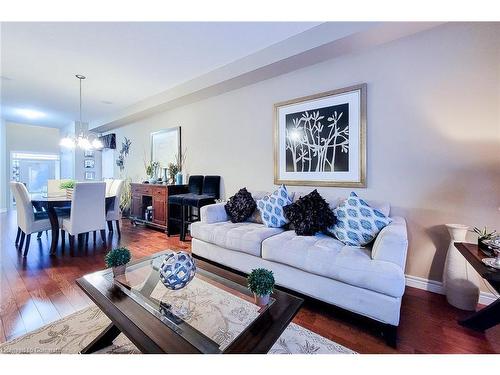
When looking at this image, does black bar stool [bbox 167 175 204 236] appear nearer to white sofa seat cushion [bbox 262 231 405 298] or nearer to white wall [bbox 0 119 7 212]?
white sofa seat cushion [bbox 262 231 405 298]

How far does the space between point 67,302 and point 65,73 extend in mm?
3377

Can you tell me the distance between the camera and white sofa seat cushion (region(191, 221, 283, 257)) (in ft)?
7.30

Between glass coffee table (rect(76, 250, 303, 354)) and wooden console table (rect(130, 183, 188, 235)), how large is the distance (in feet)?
7.98

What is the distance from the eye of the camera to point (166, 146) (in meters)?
4.84

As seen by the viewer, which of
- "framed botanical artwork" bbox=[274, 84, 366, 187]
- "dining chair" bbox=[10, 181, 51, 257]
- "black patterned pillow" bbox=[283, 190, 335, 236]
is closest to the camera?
"black patterned pillow" bbox=[283, 190, 335, 236]

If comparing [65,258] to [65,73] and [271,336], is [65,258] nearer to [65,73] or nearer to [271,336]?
[65,73]

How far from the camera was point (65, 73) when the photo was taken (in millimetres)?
3463

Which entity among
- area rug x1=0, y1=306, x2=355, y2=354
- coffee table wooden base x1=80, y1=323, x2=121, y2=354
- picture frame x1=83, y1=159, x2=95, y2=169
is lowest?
area rug x1=0, y1=306, x2=355, y2=354

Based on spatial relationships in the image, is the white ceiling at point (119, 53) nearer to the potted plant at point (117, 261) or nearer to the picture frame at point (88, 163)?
the potted plant at point (117, 261)

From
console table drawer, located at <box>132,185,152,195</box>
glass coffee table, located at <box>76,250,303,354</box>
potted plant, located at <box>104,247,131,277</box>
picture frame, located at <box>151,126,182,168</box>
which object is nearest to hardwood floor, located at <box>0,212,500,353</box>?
glass coffee table, located at <box>76,250,303,354</box>

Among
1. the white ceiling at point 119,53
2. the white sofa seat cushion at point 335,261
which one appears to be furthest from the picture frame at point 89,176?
the white sofa seat cushion at point 335,261

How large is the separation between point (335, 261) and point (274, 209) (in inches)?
39.4

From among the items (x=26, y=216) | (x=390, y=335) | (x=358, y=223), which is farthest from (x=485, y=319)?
(x=26, y=216)

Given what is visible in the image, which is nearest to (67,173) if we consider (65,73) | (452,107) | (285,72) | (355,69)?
(65,73)
